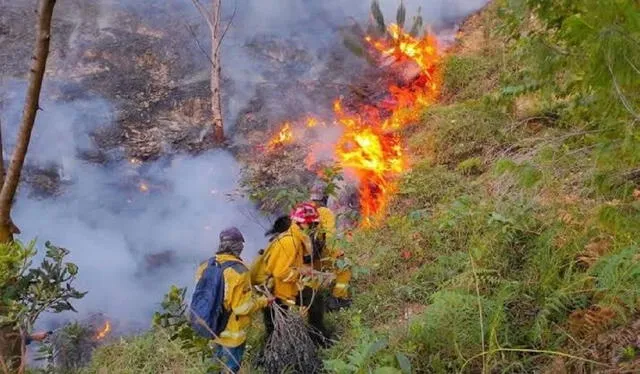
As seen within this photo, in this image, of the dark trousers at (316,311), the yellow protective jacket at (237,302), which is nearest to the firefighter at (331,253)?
the dark trousers at (316,311)

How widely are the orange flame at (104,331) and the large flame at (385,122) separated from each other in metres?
4.04

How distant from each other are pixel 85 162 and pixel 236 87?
12.1 ft

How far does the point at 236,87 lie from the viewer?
502 inches

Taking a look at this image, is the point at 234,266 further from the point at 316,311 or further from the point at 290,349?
the point at 316,311

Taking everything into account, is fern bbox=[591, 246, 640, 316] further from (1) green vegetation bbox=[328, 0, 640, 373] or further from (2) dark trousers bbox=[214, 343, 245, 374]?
(2) dark trousers bbox=[214, 343, 245, 374]

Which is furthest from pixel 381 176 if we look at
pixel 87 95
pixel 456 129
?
pixel 87 95

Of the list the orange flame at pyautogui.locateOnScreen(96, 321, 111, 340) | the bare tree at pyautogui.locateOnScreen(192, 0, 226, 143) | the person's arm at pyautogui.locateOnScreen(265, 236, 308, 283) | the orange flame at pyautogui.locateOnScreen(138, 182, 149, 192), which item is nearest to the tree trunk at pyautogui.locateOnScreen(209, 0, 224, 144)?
the bare tree at pyautogui.locateOnScreen(192, 0, 226, 143)

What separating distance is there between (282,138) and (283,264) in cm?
699

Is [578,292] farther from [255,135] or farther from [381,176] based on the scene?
[255,135]

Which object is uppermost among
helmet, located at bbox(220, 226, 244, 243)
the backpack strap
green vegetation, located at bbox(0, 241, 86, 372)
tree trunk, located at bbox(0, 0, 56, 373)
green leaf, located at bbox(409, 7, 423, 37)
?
green leaf, located at bbox(409, 7, 423, 37)

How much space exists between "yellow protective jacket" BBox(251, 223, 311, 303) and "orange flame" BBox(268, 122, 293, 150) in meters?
6.65

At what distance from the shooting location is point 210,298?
4195mm

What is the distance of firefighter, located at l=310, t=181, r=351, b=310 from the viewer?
4477mm

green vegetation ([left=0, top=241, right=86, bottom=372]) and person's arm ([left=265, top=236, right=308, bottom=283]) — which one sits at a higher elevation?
green vegetation ([left=0, top=241, right=86, bottom=372])
